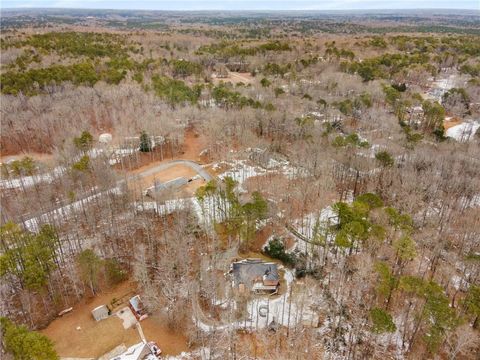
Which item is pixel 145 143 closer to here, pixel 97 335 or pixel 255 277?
pixel 255 277

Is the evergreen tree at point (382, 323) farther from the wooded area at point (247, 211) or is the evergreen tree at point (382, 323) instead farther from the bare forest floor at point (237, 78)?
the bare forest floor at point (237, 78)

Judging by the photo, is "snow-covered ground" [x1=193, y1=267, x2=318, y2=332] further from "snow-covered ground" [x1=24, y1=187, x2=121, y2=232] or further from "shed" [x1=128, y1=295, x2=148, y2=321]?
"snow-covered ground" [x1=24, y1=187, x2=121, y2=232]

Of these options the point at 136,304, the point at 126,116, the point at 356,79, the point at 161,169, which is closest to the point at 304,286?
the point at 136,304

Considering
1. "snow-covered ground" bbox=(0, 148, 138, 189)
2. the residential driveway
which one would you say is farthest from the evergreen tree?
"snow-covered ground" bbox=(0, 148, 138, 189)

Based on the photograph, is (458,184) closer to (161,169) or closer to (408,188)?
(408,188)

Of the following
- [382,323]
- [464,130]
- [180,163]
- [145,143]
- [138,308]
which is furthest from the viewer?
[464,130]

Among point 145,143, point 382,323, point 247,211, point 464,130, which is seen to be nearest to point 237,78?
point 145,143

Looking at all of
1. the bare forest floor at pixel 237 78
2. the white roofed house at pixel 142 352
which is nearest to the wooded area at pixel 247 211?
the white roofed house at pixel 142 352
